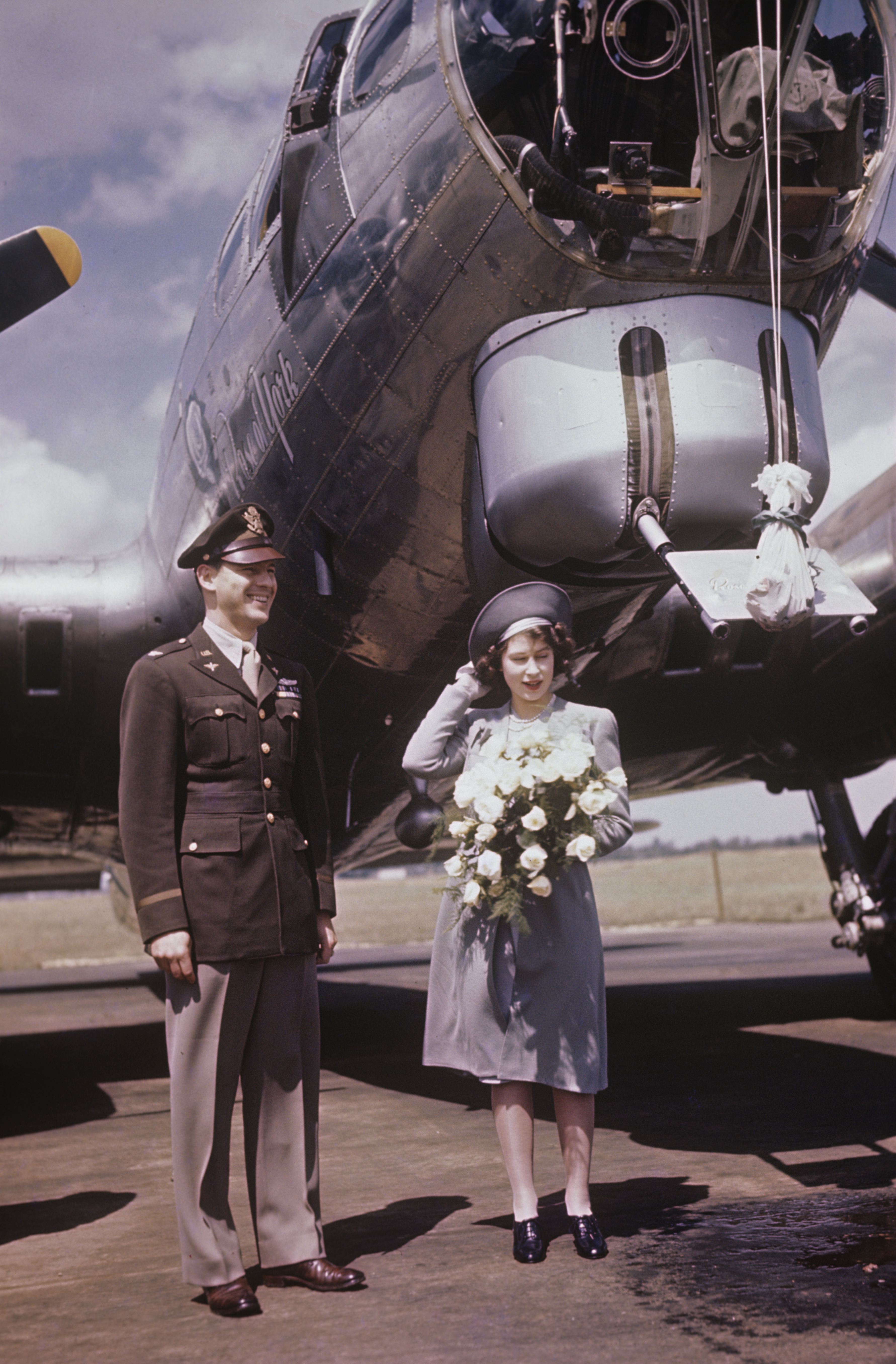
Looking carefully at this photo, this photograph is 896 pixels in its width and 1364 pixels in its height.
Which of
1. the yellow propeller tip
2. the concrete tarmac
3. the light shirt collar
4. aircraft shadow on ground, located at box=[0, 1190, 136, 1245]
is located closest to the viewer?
the concrete tarmac

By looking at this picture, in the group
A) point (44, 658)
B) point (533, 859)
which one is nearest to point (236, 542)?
point (533, 859)

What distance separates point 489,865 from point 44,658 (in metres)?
6.53

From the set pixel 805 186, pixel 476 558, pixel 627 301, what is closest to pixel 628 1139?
pixel 476 558

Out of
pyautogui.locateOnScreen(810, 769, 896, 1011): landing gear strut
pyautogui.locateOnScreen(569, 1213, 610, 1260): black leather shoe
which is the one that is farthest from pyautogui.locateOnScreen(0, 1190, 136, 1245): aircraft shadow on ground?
pyautogui.locateOnScreen(810, 769, 896, 1011): landing gear strut

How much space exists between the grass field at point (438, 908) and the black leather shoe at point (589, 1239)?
1.14 metres

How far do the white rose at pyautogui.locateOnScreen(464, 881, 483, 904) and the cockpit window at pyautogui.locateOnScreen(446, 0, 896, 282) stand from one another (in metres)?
2.50

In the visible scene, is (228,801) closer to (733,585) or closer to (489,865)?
Answer: (489,865)

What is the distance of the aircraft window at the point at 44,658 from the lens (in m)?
9.42

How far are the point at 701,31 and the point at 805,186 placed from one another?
752mm

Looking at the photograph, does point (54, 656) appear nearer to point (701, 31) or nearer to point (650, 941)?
point (701, 31)

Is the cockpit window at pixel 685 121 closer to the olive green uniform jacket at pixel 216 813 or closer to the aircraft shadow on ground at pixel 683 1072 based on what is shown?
the olive green uniform jacket at pixel 216 813

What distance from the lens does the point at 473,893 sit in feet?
12.9

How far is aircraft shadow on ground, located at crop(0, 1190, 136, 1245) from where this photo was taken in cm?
469

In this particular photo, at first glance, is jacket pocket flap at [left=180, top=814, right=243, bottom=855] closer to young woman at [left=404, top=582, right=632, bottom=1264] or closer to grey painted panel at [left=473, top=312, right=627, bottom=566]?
young woman at [left=404, top=582, right=632, bottom=1264]
